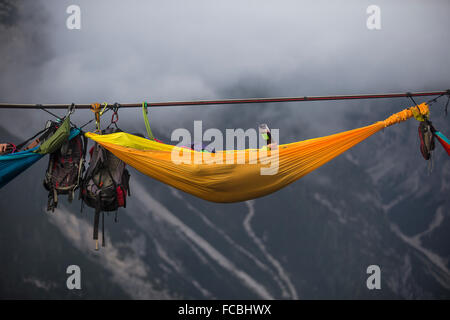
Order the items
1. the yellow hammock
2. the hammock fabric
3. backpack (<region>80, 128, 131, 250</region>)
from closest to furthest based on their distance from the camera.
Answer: the yellow hammock
the hammock fabric
backpack (<region>80, 128, 131, 250</region>)

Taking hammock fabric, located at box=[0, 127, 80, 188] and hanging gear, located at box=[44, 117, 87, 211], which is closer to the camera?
hammock fabric, located at box=[0, 127, 80, 188]

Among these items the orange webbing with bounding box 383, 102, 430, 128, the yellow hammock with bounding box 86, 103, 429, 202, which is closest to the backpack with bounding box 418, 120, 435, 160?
the orange webbing with bounding box 383, 102, 430, 128

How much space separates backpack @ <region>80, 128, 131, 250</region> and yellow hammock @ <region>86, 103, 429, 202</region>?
0.22 metres

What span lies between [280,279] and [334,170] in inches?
47.4

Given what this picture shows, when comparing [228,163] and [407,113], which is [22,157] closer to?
→ [228,163]

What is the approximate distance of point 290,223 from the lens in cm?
446

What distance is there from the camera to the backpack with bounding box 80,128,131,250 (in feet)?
10.1

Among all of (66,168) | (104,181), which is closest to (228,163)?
(104,181)

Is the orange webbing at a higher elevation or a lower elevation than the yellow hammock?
higher

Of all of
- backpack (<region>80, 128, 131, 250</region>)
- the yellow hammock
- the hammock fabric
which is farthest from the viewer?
backpack (<region>80, 128, 131, 250</region>)

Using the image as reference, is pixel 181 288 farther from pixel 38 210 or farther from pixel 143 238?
pixel 38 210

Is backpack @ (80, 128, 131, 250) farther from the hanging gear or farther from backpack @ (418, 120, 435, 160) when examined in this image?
backpack @ (418, 120, 435, 160)

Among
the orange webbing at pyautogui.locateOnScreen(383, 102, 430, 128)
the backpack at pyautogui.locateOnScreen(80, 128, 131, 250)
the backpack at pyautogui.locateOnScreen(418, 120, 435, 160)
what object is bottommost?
the backpack at pyautogui.locateOnScreen(80, 128, 131, 250)

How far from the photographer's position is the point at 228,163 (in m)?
2.75
